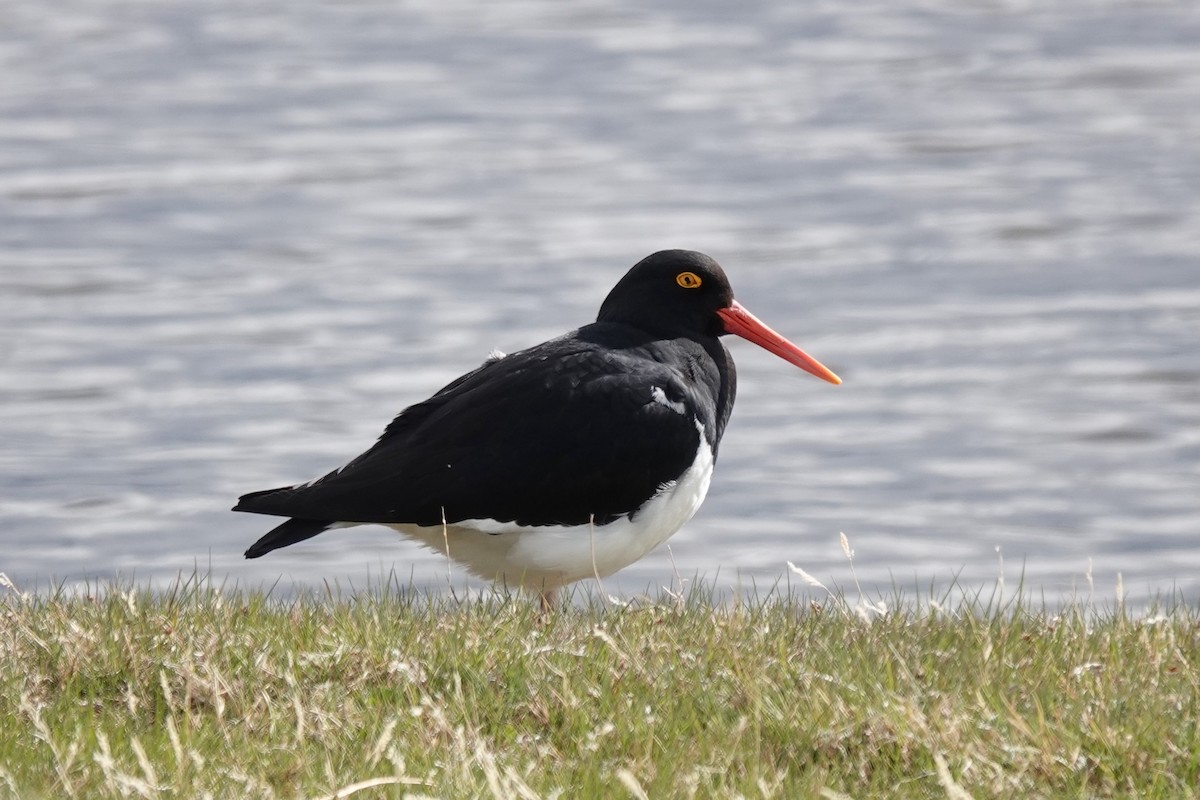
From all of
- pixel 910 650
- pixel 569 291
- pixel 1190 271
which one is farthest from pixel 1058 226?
pixel 910 650

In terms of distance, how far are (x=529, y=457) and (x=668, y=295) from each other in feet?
3.91

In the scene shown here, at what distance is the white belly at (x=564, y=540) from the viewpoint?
7742 millimetres

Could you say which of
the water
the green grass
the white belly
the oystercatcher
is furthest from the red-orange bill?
the green grass

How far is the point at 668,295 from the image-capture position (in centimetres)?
853

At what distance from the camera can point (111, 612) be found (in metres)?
6.24

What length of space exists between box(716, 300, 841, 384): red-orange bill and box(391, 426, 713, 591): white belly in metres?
0.81

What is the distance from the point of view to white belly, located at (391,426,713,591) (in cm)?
774

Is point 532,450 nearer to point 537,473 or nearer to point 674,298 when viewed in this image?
point 537,473

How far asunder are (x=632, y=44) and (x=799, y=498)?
535 inches

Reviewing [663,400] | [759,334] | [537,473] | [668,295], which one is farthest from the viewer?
[759,334]

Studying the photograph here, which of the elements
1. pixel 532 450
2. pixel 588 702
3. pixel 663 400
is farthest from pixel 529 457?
pixel 588 702

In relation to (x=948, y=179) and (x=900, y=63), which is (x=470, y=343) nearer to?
(x=948, y=179)

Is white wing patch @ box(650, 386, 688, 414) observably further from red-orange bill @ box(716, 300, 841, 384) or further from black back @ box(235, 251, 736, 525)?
red-orange bill @ box(716, 300, 841, 384)

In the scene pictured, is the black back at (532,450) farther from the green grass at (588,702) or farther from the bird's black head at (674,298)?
the green grass at (588,702)
